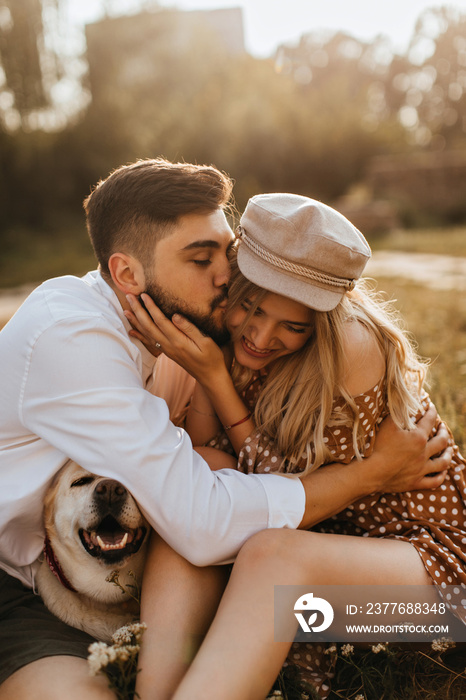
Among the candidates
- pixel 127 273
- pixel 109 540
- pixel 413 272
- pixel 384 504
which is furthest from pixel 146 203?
pixel 413 272

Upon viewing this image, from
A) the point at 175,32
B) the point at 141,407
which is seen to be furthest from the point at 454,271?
the point at 175,32

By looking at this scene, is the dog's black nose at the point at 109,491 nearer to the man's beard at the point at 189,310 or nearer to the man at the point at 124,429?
the man at the point at 124,429

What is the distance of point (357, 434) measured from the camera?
245 cm

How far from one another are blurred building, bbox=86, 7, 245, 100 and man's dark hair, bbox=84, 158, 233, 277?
17051mm

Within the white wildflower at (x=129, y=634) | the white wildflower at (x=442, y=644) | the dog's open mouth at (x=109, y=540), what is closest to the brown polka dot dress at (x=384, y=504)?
the white wildflower at (x=442, y=644)

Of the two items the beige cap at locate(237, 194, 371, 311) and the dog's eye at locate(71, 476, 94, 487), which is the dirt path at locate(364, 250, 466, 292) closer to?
the beige cap at locate(237, 194, 371, 311)

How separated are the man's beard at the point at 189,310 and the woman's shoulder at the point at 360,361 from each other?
0.55m

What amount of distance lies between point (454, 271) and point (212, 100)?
39.0ft

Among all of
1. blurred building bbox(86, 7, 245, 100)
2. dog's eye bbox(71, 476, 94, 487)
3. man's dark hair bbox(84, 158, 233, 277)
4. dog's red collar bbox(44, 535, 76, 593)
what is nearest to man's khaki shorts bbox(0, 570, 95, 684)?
dog's red collar bbox(44, 535, 76, 593)

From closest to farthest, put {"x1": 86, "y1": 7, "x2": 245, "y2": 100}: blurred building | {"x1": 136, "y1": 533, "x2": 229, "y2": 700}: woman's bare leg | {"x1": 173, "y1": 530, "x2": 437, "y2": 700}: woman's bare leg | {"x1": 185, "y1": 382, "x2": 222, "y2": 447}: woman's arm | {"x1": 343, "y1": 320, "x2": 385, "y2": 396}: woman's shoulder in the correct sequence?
{"x1": 173, "y1": 530, "x2": 437, "y2": 700}: woman's bare leg, {"x1": 136, "y1": 533, "x2": 229, "y2": 700}: woman's bare leg, {"x1": 343, "y1": 320, "x2": 385, "y2": 396}: woman's shoulder, {"x1": 185, "y1": 382, "x2": 222, "y2": 447}: woman's arm, {"x1": 86, "y1": 7, "x2": 245, "y2": 100}: blurred building

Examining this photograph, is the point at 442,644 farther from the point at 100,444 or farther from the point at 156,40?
the point at 156,40

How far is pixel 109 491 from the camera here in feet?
7.13

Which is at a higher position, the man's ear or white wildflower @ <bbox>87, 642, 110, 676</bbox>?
the man's ear

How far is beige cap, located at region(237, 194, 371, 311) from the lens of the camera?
231cm
